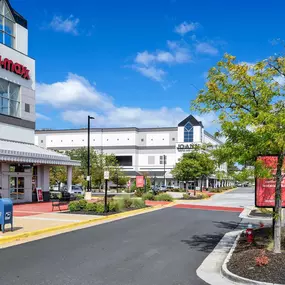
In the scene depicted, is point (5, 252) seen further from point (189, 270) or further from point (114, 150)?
point (114, 150)

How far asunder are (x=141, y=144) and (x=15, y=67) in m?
56.8

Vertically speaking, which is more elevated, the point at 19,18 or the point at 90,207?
the point at 19,18

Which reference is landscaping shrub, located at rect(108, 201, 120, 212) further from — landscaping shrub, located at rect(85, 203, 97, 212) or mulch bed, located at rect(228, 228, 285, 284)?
mulch bed, located at rect(228, 228, 285, 284)

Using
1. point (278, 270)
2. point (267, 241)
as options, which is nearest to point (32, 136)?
point (267, 241)

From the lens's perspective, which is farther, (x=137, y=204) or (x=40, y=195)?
(x=40, y=195)

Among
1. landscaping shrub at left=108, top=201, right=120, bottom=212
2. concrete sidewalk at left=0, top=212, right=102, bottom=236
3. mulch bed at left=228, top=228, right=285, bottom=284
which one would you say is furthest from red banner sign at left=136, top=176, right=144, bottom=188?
mulch bed at left=228, top=228, right=285, bottom=284

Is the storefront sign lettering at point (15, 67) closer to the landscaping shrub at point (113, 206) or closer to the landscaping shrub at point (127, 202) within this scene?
the landscaping shrub at point (127, 202)

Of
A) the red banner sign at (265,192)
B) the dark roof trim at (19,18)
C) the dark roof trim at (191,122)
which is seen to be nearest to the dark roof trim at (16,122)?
the dark roof trim at (19,18)

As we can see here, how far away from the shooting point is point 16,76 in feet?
96.3

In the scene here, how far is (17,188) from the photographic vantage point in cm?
2836

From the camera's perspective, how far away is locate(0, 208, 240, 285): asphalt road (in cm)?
774

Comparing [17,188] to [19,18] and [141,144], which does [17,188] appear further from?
[141,144]

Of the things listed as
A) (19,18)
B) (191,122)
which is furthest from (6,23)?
(191,122)

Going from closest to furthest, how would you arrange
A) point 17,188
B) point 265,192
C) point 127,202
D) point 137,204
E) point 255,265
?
point 255,265 < point 265,192 < point 127,202 < point 137,204 < point 17,188
